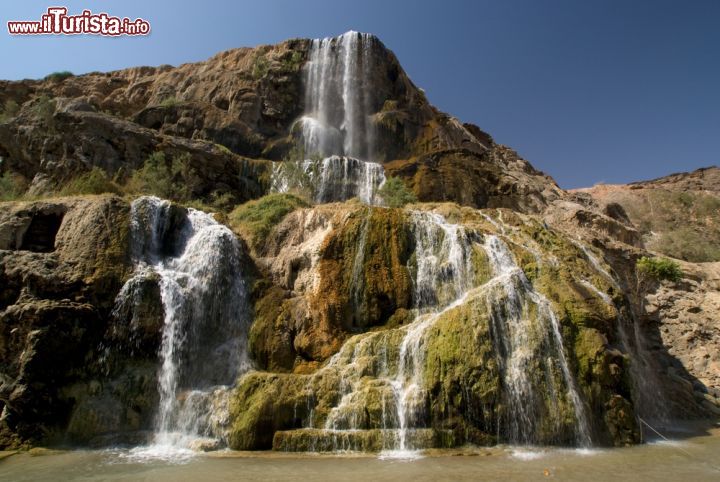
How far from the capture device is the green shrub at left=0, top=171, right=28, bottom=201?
2073 centimetres

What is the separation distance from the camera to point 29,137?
25.5 m

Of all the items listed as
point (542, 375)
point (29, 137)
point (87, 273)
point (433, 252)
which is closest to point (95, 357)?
point (87, 273)

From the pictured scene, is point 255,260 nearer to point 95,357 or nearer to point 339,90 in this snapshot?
point 95,357

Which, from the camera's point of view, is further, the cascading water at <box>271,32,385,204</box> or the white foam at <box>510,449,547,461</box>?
the cascading water at <box>271,32,385,204</box>

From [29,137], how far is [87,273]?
1610 cm

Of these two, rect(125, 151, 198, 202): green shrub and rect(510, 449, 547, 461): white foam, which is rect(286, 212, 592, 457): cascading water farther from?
rect(125, 151, 198, 202): green shrub

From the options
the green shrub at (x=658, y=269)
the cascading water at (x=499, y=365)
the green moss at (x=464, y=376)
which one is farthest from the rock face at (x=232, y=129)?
the green moss at (x=464, y=376)

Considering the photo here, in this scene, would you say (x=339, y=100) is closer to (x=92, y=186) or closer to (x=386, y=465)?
(x=92, y=186)

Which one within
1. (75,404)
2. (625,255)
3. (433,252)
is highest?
(625,255)

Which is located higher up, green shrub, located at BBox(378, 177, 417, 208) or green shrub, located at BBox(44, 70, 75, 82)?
green shrub, located at BBox(44, 70, 75, 82)

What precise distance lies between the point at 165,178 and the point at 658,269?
23.7 m

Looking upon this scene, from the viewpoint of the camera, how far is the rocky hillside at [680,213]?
37094 millimetres

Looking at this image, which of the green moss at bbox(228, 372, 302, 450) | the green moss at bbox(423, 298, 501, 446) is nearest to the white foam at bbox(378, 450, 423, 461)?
the green moss at bbox(423, 298, 501, 446)

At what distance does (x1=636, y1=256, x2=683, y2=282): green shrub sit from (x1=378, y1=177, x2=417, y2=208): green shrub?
11200 mm
